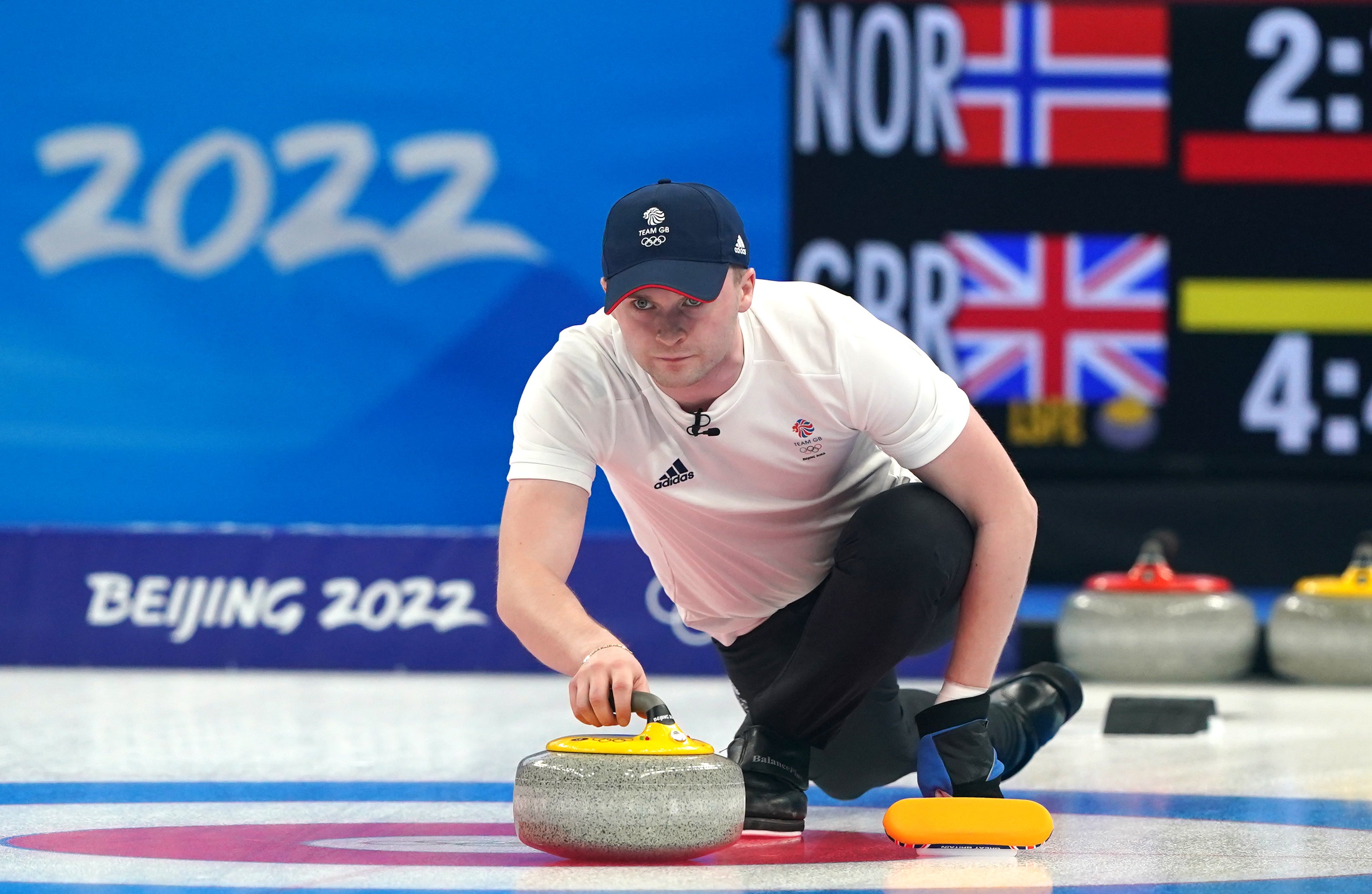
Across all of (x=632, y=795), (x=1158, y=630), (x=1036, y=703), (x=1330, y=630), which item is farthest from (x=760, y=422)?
(x=1330, y=630)

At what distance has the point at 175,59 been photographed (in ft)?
21.6

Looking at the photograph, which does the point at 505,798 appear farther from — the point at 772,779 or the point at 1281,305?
the point at 1281,305

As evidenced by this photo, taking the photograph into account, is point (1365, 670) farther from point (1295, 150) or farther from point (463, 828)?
point (463, 828)

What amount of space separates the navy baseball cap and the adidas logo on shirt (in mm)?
289

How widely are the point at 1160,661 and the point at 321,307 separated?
11.4 ft

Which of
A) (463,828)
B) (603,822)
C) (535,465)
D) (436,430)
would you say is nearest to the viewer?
(603,822)

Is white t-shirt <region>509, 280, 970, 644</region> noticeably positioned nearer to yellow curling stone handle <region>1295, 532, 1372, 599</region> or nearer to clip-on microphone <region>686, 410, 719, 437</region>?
clip-on microphone <region>686, 410, 719, 437</region>

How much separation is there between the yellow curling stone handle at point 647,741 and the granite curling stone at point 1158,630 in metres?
2.74

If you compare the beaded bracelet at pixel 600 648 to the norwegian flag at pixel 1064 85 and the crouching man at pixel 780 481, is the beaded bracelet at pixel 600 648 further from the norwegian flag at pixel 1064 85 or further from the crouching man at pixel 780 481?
the norwegian flag at pixel 1064 85

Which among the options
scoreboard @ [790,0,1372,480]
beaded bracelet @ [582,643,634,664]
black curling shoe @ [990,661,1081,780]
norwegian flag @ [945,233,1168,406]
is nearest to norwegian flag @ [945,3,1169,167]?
scoreboard @ [790,0,1372,480]

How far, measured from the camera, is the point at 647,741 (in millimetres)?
2107

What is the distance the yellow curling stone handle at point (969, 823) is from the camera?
7.42ft

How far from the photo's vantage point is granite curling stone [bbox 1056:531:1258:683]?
4637 millimetres

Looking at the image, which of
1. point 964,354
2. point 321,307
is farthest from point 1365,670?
point 321,307
